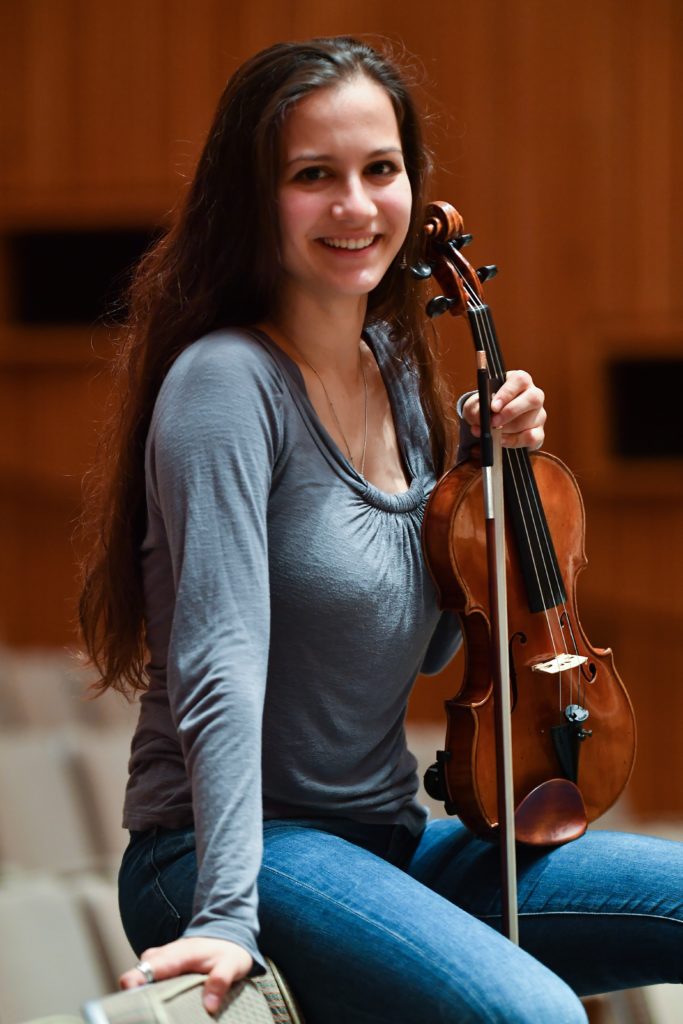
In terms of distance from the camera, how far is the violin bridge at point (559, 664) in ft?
1.82

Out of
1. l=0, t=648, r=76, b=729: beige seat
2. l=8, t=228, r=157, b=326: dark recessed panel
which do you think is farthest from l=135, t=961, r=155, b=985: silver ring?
l=8, t=228, r=157, b=326: dark recessed panel

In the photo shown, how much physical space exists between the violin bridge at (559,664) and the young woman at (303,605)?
0.17 feet

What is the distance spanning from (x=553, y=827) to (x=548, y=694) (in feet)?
0.18

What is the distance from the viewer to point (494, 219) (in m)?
1.94

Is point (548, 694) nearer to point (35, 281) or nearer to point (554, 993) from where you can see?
point (554, 993)

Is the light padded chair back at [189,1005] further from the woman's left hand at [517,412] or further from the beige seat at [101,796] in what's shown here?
the beige seat at [101,796]

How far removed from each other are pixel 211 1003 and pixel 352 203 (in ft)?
1.01

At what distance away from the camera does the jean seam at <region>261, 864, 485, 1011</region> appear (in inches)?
18.1

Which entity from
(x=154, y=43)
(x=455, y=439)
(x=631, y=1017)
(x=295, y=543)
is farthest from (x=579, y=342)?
(x=295, y=543)

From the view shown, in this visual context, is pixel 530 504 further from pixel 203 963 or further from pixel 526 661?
pixel 203 963

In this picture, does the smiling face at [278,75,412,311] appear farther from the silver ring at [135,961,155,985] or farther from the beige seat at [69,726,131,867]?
the beige seat at [69,726,131,867]

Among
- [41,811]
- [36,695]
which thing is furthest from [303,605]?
[36,695]

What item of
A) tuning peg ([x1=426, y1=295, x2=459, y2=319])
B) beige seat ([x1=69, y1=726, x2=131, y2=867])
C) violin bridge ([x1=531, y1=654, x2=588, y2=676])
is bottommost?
beige seat ([x1=69, y1=726, x2=131, y2=867])

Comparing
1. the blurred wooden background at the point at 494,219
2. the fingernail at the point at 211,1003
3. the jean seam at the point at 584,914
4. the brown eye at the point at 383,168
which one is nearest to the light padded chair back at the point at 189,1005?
the fingernail at the point at 211,1003
